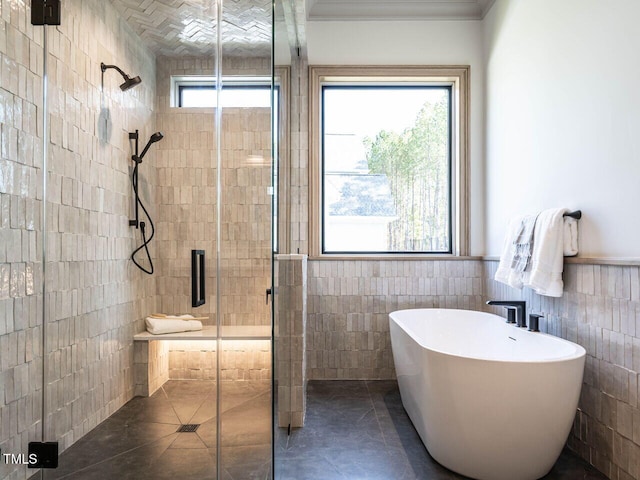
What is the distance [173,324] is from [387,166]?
8.19ft

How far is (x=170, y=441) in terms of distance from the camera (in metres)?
1.41

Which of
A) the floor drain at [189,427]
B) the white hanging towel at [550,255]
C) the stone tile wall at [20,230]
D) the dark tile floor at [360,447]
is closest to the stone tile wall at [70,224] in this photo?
the stone tile wall at [20,230]

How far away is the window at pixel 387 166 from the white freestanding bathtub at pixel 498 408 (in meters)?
1.49

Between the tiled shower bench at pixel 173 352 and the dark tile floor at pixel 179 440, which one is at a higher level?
the tiled shower bench at pixel 173 352

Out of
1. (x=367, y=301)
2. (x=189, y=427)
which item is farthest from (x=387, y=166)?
(x=189, y=427)

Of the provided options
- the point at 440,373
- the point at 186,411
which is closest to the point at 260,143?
the point at 186,411

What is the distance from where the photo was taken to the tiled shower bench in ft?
4.67

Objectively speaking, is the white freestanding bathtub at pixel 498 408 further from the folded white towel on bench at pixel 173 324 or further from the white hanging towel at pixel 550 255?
the folded white towel on bench at pixel 173 324

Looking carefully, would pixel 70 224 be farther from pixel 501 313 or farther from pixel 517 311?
pixel 501 313

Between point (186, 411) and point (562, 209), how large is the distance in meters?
2.02

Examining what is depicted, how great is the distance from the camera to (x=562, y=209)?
7.05 ft

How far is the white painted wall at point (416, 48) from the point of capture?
3350mm

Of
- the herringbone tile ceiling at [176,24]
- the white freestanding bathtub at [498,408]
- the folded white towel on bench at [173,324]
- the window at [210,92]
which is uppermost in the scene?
the herringbone tile ceiling at [176,24]

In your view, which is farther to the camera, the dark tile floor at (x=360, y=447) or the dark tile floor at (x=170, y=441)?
the dark tile floor at (x=360, y=447)
